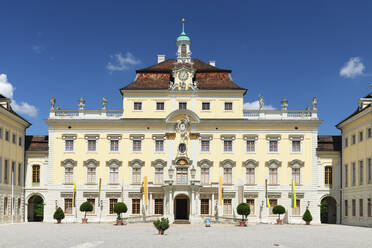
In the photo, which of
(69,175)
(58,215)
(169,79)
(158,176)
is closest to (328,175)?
(158,176)

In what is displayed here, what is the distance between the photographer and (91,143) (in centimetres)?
5312

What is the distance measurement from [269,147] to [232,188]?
5.44m

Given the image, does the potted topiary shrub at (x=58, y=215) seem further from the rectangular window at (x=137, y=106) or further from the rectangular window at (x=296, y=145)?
the rectangular window at (x=296, y=145)

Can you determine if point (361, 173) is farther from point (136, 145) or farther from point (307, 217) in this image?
point (136, 145)

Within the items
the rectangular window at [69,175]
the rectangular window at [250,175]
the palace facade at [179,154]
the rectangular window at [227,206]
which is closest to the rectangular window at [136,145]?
the palace facade at [179,154]

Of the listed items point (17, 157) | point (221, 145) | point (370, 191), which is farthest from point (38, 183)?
point (370, 191)

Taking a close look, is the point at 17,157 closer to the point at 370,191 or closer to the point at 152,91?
the point at 152,91

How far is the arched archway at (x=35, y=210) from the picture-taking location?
5442 cm

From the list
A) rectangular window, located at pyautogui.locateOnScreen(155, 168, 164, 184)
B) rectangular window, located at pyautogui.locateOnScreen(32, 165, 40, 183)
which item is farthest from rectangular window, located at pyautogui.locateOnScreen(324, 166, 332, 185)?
rectangular window, located at pyautogui.locateOnScreen(32, 165, 40, 183)

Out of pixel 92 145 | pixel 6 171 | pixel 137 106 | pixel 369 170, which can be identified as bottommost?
pixel 6 171

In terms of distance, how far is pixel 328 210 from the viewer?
5709 centimetres

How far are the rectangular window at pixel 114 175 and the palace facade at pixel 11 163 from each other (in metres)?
8.70

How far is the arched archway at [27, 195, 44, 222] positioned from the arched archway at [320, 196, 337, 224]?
29895 millimetres

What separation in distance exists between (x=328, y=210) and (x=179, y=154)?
57.6ft
